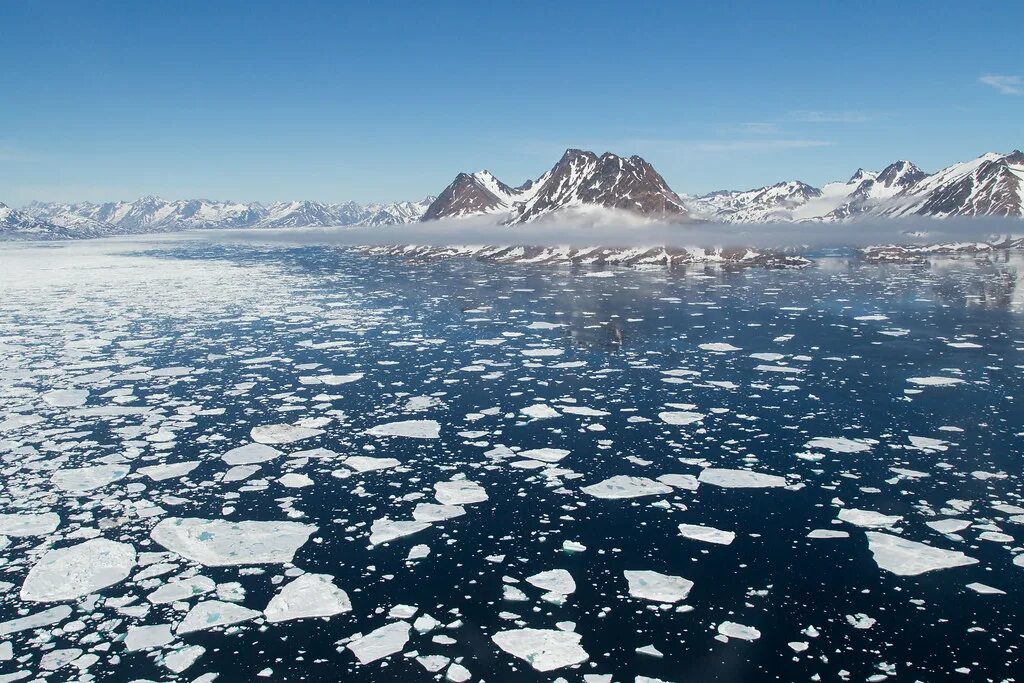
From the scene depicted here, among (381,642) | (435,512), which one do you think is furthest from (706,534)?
(381,642)

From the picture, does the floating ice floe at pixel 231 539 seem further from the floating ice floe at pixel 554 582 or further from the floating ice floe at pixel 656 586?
the floating ice floe at pixel 656 586

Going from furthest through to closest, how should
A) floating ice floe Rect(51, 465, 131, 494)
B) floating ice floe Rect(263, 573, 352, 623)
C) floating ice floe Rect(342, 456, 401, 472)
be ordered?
floating ice floe Rect(342, 456, 401, 472) → floating ice floe Rect(51, 465, 131, 494) → floating ice floe Rect(263, 573, 352, 623)

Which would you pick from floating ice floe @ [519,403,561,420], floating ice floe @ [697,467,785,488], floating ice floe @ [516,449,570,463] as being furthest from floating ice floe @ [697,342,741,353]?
floating ice floe @ [516,449,570,463]

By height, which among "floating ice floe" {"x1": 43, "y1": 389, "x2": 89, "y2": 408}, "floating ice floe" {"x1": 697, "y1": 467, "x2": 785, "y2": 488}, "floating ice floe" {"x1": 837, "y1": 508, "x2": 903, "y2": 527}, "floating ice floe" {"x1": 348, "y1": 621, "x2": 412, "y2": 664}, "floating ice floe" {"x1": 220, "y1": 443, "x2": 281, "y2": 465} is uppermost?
"floating ice floe" {"x1": 43, "y1": 389, "x2": 89, "y2": 408}

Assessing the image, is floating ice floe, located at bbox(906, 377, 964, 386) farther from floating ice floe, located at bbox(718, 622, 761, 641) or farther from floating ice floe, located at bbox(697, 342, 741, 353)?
floating ice floe, located at bbox(718, 622, 761, 641)

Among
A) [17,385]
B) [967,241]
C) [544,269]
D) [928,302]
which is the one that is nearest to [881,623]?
[17,385]

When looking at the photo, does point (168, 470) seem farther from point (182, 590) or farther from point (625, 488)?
point (625, 488)

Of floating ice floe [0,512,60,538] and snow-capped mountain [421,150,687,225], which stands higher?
snow-capped mountain [421,150,687,225]
